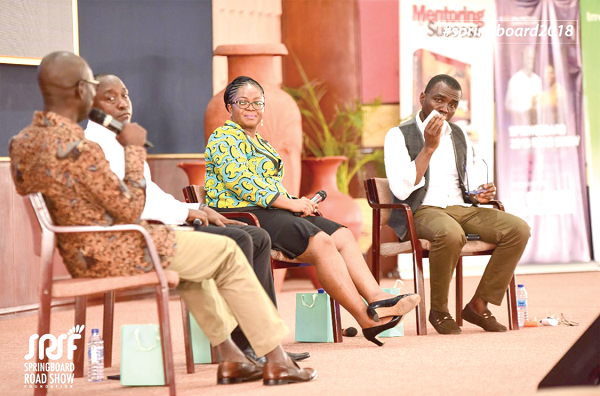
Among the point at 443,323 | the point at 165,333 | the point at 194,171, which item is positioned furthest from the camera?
the point at 194,171

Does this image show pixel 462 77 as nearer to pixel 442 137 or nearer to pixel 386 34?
pixel 386 34

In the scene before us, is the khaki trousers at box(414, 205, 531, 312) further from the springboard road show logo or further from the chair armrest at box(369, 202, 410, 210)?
the springboard road show logo

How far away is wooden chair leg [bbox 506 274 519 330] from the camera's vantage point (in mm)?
4668

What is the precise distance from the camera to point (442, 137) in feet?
16.3

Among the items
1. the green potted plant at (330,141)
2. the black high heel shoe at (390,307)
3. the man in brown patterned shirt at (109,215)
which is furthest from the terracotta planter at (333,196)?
the man in brown patterned shirt at (109,215)

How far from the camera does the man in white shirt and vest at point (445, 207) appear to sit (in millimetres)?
4484

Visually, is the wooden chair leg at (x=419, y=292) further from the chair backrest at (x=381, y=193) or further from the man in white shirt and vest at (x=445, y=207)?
the chair backrest at (x=381, y=193)

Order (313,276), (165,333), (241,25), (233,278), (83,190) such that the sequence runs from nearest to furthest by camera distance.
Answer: (83,190)
(165,333)
(233,278)
(313,276)
(241,25)

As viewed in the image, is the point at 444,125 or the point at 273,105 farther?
the point at 273,105

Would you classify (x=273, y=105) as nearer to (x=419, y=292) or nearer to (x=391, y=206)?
(x=391, y=206)

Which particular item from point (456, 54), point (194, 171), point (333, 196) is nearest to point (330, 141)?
point (333, 196)

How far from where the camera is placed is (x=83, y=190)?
9.37 feet

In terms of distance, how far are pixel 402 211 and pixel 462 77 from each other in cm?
322

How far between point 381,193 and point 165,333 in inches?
82.2
